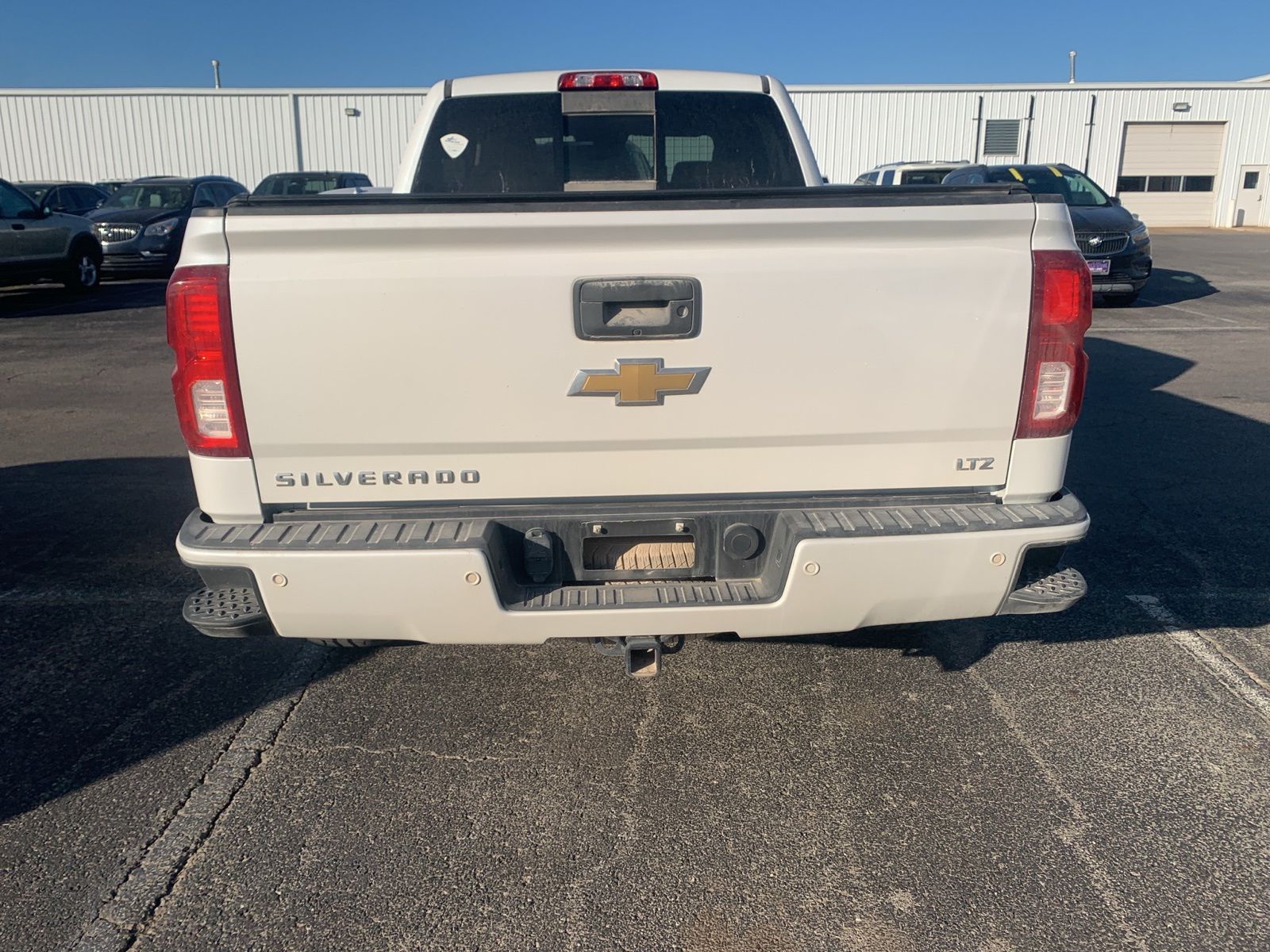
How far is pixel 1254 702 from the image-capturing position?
3.62 metres

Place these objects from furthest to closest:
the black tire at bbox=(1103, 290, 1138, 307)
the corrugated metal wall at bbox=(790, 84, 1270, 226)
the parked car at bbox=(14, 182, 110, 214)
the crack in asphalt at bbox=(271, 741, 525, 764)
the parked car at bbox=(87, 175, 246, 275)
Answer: the corrugated metal wall at bbox=(790, 84, 1270, 226) < the parked car at bbox=(14, 182, 110, 214) < the parked car at bbox=(87, 175, 246, 275) < the black tire at bbox=(1103, 290, 1138, 307) < the crack in asphalt at bbox=(271, 741, 525, 764)

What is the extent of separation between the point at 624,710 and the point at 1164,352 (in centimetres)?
930

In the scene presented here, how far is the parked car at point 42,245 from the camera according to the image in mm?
14039

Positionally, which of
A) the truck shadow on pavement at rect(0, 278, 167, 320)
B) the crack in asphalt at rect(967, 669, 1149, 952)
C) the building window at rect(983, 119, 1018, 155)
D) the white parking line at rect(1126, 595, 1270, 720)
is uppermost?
the building window at rect(983, 119, 1018, 155)

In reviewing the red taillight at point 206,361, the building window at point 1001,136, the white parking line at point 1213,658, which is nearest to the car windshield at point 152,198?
the red taillight at point 206,361

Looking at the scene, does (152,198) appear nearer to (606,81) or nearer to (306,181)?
(306,181)

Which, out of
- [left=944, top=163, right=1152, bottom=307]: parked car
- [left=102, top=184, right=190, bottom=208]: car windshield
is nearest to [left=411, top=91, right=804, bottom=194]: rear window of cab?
[left=944, top=163, right=1152, bottom=307]: parked car

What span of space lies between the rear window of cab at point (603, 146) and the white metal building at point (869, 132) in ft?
102

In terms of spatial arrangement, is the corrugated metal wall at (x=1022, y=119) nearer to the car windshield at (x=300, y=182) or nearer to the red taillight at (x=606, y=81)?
the car windshield at (x=300, y=182)

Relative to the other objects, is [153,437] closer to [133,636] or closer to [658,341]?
[133,636]

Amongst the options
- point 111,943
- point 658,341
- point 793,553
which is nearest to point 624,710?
point 793,553

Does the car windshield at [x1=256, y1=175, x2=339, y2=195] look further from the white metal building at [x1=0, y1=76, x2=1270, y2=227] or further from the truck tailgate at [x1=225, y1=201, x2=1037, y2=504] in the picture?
the truck tailgate at [x1=225, y1=201, x2=1037, y2=504]

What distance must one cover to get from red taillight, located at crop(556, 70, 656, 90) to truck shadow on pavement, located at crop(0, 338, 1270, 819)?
8.02 feet

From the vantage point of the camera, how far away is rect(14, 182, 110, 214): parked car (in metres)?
21.1
